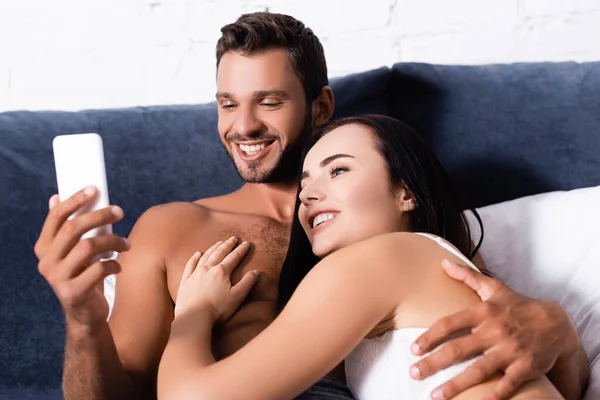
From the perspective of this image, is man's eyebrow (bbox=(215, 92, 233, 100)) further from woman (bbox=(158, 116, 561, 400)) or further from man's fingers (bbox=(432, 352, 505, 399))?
man's fingers (bbox=(432, 352, 505, 399))

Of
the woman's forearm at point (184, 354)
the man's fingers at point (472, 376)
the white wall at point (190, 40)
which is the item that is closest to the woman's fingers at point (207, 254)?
the woman's forearm at point (184, 354)

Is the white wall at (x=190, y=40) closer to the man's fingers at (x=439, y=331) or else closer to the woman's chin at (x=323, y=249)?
the woman's chin at (x=323, y=249)

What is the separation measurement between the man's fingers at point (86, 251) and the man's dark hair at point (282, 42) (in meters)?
0.73

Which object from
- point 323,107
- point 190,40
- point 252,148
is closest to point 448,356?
point 252,148

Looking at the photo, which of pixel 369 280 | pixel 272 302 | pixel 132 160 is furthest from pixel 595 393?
pixel 132 160

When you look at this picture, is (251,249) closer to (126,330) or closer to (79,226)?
(126,330)

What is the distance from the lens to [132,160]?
189 centimetres

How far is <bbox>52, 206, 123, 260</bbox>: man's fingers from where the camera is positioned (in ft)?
3.52

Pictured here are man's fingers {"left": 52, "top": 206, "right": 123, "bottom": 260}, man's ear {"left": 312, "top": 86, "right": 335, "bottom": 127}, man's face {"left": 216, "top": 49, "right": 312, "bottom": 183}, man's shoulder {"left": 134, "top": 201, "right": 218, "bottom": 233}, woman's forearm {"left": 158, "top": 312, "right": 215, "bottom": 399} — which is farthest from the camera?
man's ear {"left": 312, "top": 86, "right": 335, "bottom": 127}

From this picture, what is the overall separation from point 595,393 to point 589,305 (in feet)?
0.80

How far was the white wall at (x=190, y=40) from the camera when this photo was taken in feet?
7.40

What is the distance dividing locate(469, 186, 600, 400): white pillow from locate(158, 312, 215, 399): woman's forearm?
70 centimetres

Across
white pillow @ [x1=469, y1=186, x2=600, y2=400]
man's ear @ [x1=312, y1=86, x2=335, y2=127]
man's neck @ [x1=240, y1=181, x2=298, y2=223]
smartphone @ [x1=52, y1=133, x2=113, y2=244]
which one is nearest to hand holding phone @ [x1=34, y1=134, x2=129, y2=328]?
smartphone @ [x1=52, y1=133, x2=113, y2=244]

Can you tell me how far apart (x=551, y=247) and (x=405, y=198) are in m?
0.48
